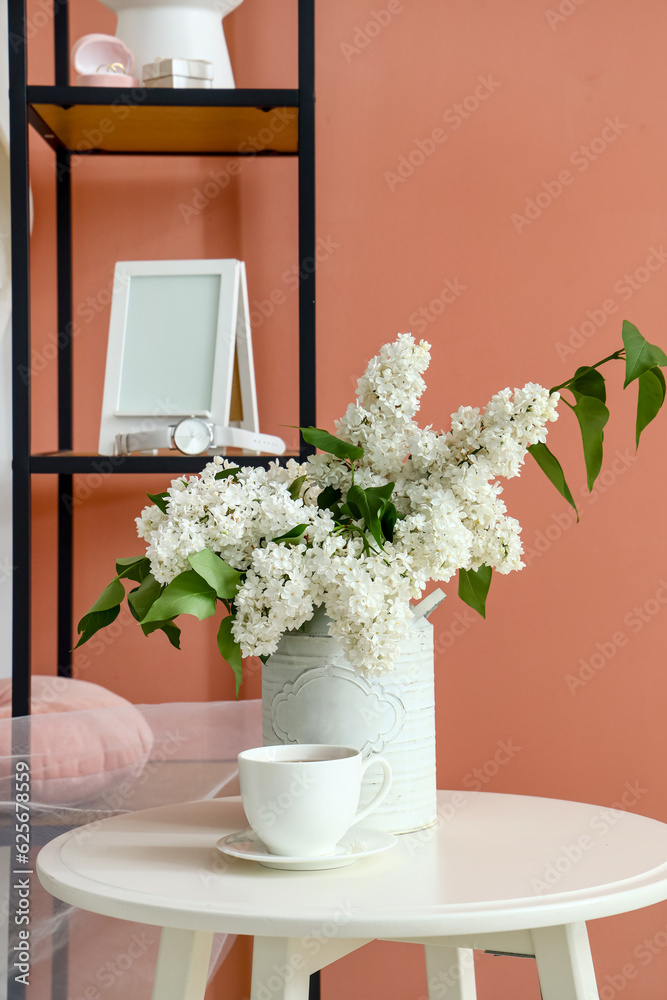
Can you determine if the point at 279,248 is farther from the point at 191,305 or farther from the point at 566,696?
the point at 566,696

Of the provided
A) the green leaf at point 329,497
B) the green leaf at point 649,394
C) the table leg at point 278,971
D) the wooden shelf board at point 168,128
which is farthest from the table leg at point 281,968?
the wooden shelf board at point 168,128

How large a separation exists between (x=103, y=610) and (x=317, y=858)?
0.29 m

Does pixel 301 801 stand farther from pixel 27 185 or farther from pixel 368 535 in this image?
pixel 27 185

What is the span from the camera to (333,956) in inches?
29.5

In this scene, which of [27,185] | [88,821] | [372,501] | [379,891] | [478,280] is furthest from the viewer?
[478,280]

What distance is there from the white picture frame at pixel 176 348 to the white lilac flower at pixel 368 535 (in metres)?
0.52

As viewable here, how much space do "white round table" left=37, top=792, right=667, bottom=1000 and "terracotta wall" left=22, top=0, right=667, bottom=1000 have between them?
26.3 inches

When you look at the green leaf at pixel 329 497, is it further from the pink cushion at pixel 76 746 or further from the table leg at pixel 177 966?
the pink cushion at pixel 76 746

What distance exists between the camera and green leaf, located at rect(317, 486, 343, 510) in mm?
828

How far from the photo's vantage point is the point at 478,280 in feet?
5.02

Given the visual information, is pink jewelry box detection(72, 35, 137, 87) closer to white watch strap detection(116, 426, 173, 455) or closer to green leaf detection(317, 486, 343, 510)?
white watch strap detection(116, 426, 173, 455)

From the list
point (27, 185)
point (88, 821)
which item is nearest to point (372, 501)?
point (88, 821)

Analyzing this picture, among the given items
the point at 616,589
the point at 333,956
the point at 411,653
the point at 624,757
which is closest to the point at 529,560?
the point at 616,589

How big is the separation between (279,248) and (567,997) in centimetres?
119
